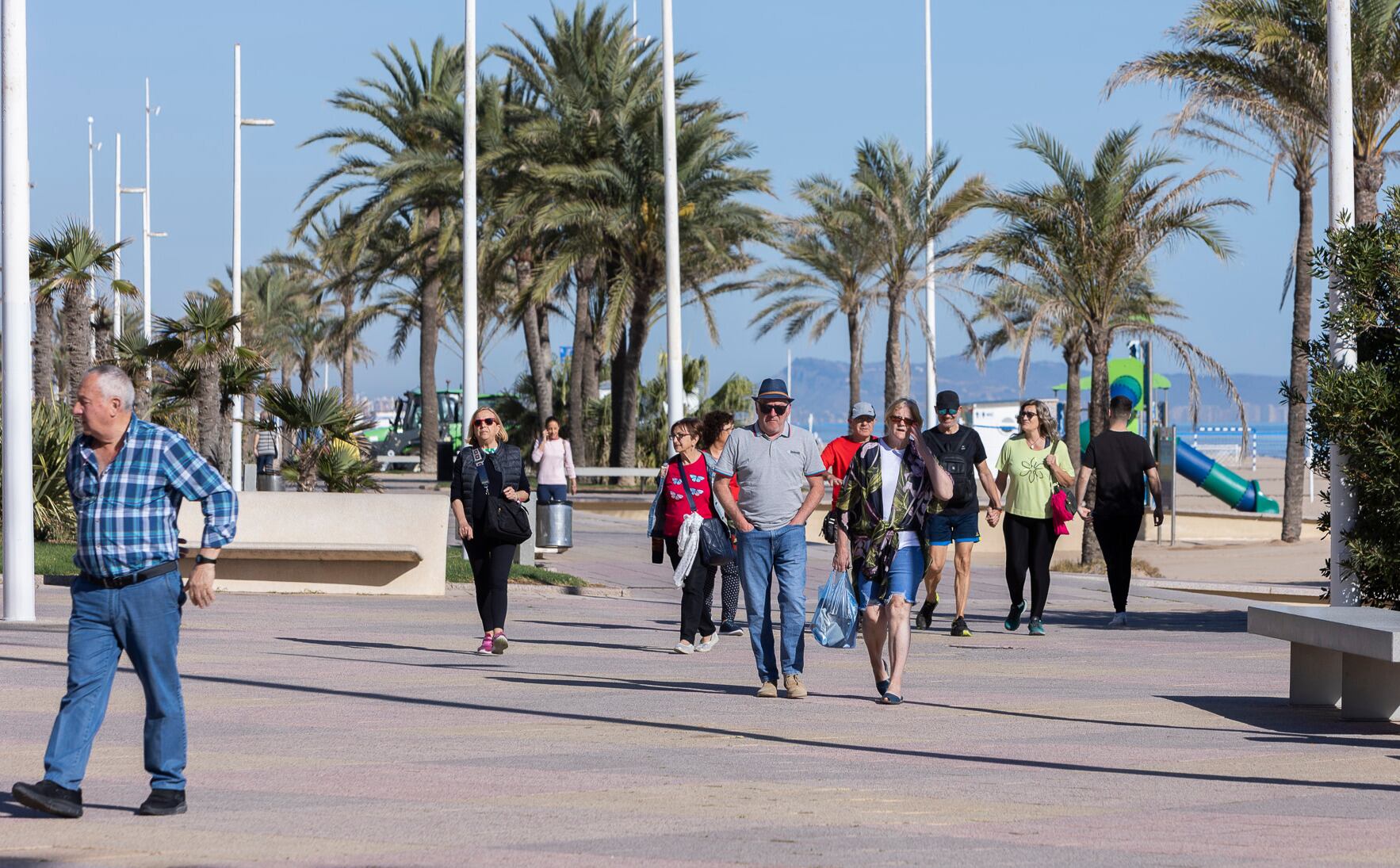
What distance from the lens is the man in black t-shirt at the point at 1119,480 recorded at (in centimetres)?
1408

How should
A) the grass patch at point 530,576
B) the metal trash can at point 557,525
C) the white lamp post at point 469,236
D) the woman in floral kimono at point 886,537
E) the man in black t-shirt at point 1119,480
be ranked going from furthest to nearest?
the white lamp post at point 469,236, the metal trash can at point 557,525, the grass patch at point 530,576, the man in black t-shirt at point 1119,480, the woman in floral kimono at point 886,537

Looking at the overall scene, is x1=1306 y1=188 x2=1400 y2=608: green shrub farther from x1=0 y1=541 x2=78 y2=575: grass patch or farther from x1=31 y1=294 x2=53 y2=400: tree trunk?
x1=31 y1=294 x2=53 y2=400: tree trunk

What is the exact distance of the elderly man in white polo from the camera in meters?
9.73

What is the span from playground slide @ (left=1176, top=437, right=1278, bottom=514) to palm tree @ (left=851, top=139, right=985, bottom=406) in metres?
11.7

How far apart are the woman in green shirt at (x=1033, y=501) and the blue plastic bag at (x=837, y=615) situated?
14.3 ft

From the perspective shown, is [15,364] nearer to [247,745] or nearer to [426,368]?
[247,745]

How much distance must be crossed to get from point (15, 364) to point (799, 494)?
702cm

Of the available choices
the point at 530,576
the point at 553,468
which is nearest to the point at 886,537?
the point at 530,576

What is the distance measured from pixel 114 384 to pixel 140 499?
43cm

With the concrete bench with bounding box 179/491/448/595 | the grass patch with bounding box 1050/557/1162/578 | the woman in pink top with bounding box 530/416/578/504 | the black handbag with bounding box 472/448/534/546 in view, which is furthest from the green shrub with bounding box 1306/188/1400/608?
the woman in pink top with bounding box 530/416/578/504

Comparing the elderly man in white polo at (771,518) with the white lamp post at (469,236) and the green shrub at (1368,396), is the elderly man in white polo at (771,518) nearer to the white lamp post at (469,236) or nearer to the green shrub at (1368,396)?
the green shrub at (1368,396)

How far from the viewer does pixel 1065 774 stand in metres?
7.25

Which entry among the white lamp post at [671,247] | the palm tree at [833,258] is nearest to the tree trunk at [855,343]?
the palm tree at [833,258]

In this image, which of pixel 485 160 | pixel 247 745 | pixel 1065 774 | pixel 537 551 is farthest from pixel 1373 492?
pixel 485 160
